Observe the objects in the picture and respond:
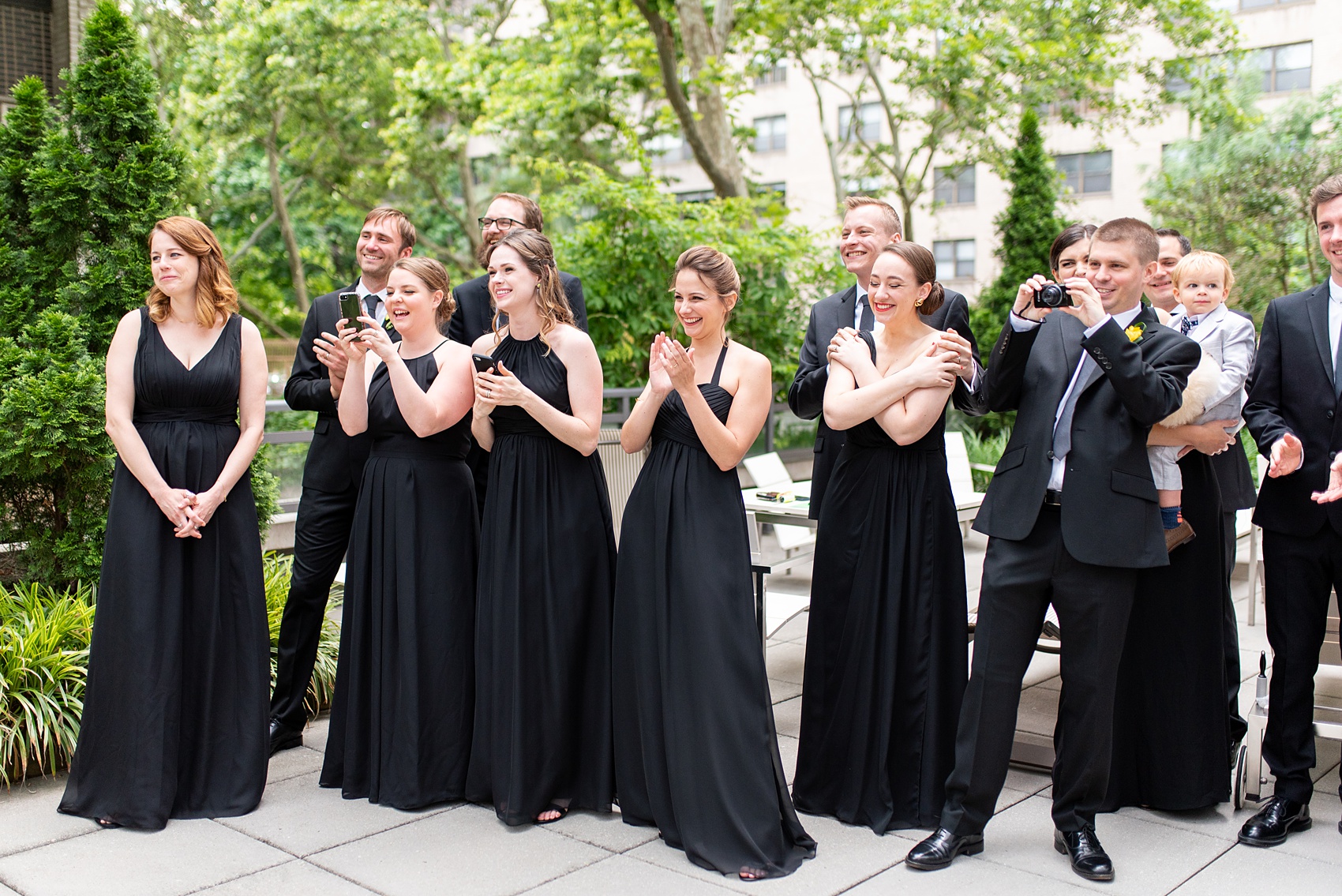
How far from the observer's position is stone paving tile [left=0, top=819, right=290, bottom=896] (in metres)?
3.66

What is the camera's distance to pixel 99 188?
229 inches

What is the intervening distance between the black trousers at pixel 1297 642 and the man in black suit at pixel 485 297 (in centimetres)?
298

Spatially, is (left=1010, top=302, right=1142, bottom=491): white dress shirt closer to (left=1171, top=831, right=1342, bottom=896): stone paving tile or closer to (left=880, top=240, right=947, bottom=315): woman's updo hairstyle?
(left=880, top=240, right=947, bottom=315): woman's updo hairstyle

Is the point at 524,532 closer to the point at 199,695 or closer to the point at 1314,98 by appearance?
the point at 199,695

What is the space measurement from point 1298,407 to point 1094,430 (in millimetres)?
1002

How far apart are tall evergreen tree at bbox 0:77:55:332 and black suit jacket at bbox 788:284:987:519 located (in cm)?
393

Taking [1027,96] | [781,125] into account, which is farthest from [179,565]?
[781,125]

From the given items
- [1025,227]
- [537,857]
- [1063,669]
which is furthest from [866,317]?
[1025,227]

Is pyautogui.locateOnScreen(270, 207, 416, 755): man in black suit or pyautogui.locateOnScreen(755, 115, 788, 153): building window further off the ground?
pyautogui.locateOnScreen(755, 115, 788, 153): building window

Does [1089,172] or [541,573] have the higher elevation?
[1089,172]

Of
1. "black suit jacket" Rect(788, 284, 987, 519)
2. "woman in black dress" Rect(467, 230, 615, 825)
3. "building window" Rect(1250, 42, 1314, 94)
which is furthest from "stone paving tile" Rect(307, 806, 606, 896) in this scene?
"building window" Rect(1250, 42, 1314, 94)

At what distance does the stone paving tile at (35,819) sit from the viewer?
406cm

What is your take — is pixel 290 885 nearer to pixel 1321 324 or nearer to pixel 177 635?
pixel 177 635

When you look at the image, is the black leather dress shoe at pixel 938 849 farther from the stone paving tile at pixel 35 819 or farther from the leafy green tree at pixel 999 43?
the leafy green tree at pixel 999 43
